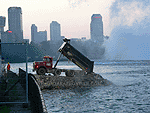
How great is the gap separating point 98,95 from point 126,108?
5.45 m

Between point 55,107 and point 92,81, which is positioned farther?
point 92,81

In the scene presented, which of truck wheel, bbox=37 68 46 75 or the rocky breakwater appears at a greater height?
truck wheel, bbox=37 68 46 75

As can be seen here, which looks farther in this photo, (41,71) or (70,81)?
(41,71)

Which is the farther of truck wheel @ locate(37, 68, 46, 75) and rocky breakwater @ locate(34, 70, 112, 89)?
truck wheel @ locate(37, 68, 46, 75)

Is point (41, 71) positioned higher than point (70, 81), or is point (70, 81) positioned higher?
point (41, 71)

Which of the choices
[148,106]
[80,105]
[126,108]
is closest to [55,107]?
[80,105]

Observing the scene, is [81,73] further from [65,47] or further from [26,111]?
[26,111]

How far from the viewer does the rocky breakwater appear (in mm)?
21517

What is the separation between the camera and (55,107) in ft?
45.4

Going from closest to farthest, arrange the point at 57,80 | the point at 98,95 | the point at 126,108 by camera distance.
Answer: the point at 126,108
the point at 98,95
the point at 57,80

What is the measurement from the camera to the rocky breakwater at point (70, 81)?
21.5 m

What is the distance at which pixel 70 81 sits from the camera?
23.5 meters

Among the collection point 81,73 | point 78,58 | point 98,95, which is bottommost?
point 98,95

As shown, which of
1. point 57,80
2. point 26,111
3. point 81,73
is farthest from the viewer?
point 81,73
